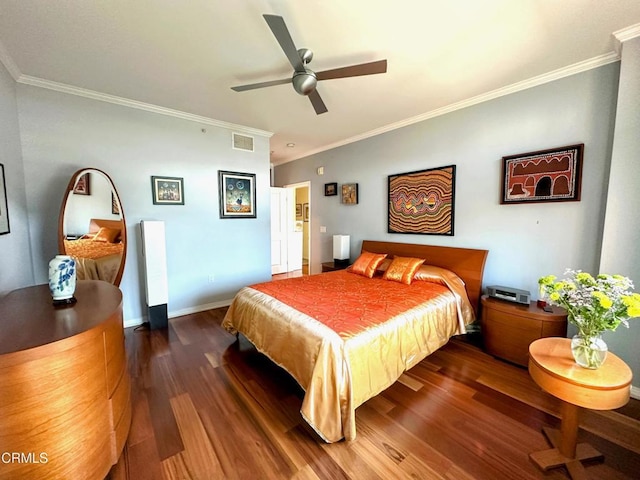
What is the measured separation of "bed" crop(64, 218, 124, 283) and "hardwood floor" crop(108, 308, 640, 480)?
1054mm

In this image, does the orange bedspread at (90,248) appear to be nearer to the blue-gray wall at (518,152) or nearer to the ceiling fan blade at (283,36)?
the ceiling fan blade at (283,36)

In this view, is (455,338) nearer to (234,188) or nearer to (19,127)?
(234,188)

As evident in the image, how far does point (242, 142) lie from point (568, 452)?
4.50 metres

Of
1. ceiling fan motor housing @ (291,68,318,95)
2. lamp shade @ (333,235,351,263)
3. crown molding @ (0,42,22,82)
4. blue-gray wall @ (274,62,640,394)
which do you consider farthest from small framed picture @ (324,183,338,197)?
crown molding @ (0,42,22,82)

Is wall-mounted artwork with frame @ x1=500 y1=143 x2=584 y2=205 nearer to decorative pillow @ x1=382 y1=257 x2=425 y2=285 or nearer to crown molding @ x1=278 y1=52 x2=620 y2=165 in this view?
crown molding @ x1=278 y1=52 x2=620 y2=165

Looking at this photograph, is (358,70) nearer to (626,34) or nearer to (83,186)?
(626,34)

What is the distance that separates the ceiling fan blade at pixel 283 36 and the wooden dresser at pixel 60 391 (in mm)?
1818

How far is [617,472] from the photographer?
1.37 m

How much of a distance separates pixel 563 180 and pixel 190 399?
380 cm

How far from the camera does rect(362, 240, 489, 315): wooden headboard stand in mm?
2855

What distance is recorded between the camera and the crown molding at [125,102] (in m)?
2.50

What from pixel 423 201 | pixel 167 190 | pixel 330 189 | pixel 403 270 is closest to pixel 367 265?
pixel 403 270

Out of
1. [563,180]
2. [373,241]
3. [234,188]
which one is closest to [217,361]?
[234,188]

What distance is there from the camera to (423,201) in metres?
3.44
